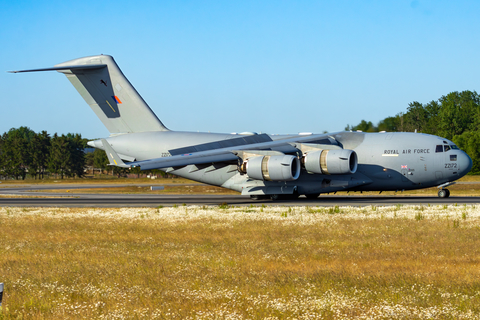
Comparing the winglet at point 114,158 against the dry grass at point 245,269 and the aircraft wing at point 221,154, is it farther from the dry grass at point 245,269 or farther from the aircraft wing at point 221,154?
the dry grass at point 245,269

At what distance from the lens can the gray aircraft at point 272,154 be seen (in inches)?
1007

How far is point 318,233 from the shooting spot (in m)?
13.5

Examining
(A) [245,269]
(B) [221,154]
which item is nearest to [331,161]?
(B) [221,154]

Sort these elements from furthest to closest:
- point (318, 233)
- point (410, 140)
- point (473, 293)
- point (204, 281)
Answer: point (410, 140) → point (318, 233) → point (204, 281) → point (473, 293)

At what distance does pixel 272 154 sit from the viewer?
87.5ft

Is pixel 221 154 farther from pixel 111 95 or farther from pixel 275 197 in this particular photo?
pixel 111 95

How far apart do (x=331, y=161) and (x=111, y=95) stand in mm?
14482

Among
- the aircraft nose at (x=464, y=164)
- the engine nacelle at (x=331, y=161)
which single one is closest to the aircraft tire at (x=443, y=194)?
the aircraft nose at (x=464, y=164)

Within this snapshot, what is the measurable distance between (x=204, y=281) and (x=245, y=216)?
33.6ft

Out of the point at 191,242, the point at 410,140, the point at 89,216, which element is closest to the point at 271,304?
the point at 191,242

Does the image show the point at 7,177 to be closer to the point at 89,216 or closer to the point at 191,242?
the point at 89,216

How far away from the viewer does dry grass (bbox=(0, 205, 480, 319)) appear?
6277 mm

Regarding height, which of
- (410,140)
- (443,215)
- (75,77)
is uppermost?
(75,77)

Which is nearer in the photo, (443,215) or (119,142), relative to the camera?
(443,215)
